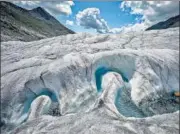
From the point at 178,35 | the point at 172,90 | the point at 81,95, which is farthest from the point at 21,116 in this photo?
the point at 178,35

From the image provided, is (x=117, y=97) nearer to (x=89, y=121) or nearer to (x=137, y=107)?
(x=137, y=107)

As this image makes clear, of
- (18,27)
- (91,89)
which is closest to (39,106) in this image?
(91,89)

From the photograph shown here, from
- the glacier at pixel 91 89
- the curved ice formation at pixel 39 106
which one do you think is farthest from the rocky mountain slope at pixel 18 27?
the curved ice formation at pixel 39 106

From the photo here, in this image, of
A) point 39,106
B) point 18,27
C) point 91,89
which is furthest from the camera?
point 18,27

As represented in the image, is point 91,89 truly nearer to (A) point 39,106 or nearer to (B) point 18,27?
(A) point 39,106

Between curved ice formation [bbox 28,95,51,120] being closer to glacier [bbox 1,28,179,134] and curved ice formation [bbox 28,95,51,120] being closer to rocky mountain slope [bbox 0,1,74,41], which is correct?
glacier [bbox 1,28,179,134]

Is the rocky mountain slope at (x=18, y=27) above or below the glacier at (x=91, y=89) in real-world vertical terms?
above

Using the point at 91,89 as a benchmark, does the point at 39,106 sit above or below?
below

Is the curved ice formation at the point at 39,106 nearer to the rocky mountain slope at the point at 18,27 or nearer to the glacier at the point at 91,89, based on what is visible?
the glacier at the point at 91,89

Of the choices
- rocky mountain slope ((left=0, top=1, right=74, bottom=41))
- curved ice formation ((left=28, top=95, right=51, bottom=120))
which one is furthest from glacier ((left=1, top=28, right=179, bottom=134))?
rocky mountain slope ((left=0, top=1, right=74, bottom=41))
